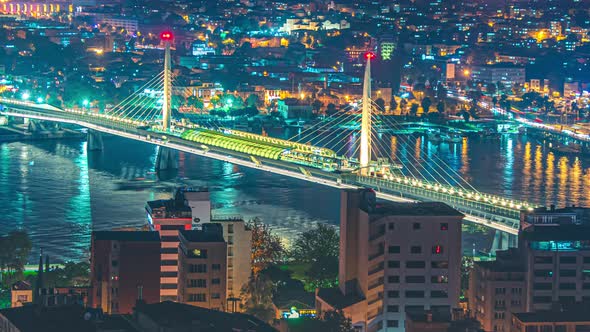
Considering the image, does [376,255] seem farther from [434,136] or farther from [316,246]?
[434,136]

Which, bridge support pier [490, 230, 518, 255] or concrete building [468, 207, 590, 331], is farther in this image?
bridge support pier [490, 230, 518, 255]

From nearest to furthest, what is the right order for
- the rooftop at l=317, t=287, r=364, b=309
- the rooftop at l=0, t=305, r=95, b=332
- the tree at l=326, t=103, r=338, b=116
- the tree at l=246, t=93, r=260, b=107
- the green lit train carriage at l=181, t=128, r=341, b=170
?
1. the rooftop at l=0, t=305, r=95, b=332
2. the rooftop at l=317, t=287, r=364, b=309
3. the green lit train carriage at l=181, t=128, r=341, b=170
4. the tree at l=326, t=103, r=338, b=116
5. the tree at l=246, t=93, r=260, b=107

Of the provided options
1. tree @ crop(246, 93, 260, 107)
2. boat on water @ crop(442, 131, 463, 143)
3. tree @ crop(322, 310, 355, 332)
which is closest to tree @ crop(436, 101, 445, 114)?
tree @ crop(246, 93, 260, 107)

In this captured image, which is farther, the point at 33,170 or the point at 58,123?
the point at 58,123

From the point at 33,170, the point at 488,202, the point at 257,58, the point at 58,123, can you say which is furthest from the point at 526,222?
the point at 257,58

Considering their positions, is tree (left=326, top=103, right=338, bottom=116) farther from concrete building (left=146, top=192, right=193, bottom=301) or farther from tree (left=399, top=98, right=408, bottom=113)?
concrete building (left=146, top=192, right=193, bottom=301)

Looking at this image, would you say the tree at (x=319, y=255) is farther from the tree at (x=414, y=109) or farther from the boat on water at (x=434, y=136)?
the tree at (x=414, y=109)

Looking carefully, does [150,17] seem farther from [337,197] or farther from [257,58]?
[337,197]
